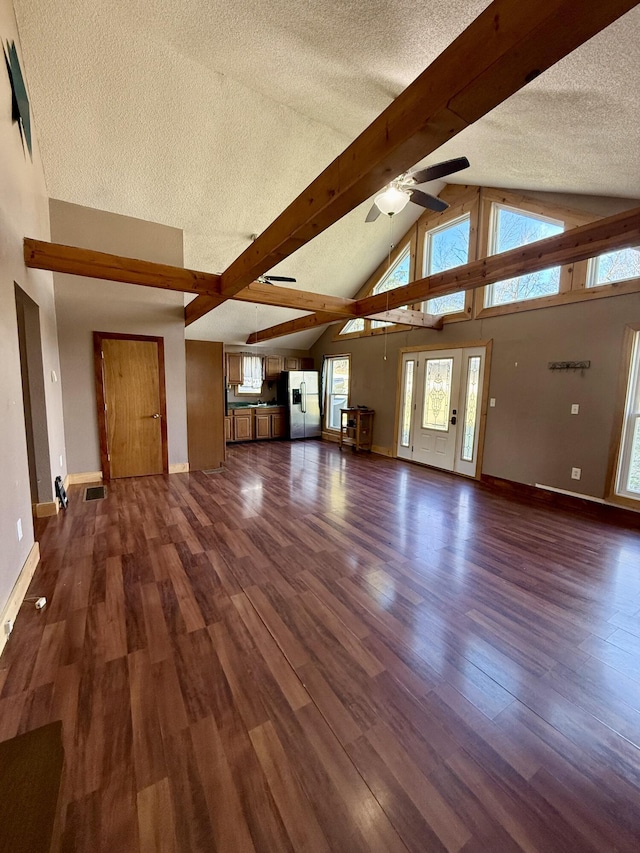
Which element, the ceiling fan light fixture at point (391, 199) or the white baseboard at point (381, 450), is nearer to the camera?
the ceiling fan light fixture at point (391, 199)

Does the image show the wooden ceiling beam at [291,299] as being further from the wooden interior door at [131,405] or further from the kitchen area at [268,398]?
the kitchen area at [268,398]

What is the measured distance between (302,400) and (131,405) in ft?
13.6

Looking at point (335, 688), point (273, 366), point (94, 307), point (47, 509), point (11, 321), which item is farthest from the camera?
point (273, 366)

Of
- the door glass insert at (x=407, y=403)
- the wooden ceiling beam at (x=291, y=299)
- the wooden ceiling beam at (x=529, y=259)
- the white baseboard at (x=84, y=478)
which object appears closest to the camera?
the wooden ceiling beam at (x=529, y=259)

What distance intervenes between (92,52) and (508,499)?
5.93m

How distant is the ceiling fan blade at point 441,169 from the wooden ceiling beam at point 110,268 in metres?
2.12

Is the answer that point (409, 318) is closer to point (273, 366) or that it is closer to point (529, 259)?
point (529, 259)

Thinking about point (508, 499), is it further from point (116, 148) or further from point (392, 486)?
point (116, 148)

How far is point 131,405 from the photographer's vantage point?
482 cm

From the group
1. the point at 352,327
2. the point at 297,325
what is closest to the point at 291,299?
the point at 297,325

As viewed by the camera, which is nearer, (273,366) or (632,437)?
(632,437)

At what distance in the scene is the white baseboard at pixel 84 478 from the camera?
4543 mm

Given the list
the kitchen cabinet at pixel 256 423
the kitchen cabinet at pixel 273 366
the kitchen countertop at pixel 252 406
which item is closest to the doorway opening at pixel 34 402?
the kitchen cabinet at pixel 256 423

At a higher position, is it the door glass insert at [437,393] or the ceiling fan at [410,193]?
the ceiling fan at [410,193]
